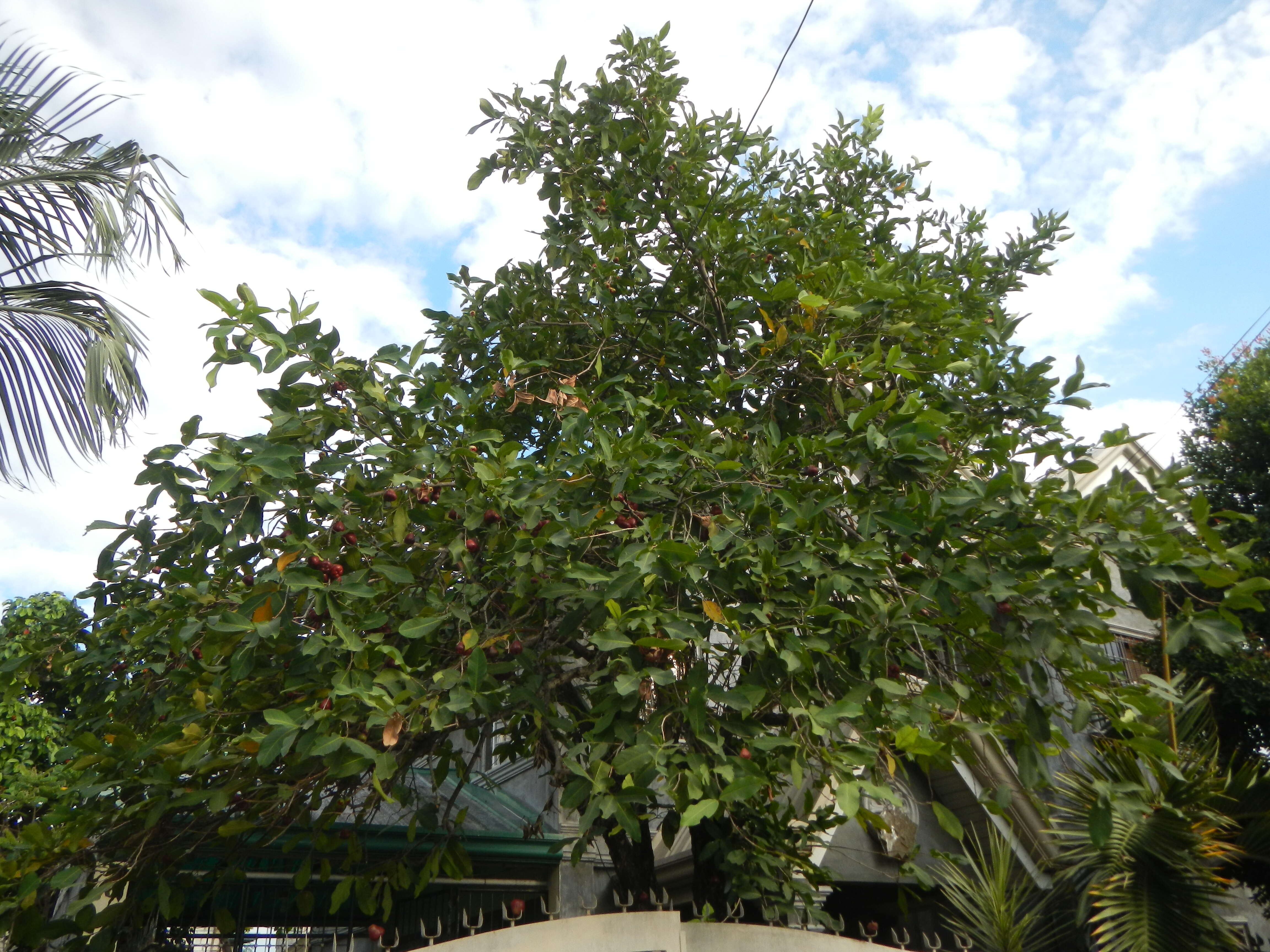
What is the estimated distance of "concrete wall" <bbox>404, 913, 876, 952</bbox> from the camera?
395cm

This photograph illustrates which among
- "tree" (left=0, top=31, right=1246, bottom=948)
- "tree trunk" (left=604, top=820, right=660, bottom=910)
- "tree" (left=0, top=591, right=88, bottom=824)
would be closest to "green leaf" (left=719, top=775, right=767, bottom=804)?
"tree" (left=0, top=31, right=1246, bottom=948)

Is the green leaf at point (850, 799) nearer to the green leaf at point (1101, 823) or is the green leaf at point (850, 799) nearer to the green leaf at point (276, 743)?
the green leaf at point (1101, 823)

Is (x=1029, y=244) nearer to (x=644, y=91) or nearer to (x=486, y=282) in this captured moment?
(x=644, y=91)

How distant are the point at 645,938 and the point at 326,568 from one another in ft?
8.06

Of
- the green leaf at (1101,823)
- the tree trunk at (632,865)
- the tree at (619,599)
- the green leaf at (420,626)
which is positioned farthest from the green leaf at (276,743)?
the green leaf at (1101,823)

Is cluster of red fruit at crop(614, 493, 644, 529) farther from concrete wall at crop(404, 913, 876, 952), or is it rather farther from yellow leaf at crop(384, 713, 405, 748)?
concrete wall at crop(404, 913, 876, 952)

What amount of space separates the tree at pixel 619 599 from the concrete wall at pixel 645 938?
0.46 m

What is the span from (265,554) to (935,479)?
12.4 ft

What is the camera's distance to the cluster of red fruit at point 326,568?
4.81 meters

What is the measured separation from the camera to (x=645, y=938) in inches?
163

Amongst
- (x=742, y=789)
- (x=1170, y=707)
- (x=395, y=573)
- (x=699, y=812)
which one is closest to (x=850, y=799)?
(x=742, y=789)

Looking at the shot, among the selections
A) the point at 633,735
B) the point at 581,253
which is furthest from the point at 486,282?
the point at 633,735

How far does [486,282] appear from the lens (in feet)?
24.1

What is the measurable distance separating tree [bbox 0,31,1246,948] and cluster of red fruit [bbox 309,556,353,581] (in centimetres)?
2
